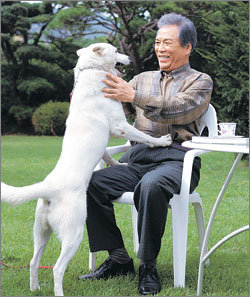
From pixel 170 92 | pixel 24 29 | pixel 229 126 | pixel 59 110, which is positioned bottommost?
pixel 59 110

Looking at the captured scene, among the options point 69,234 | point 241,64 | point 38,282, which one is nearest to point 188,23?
point 69,234

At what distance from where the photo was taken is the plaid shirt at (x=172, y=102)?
2.61m

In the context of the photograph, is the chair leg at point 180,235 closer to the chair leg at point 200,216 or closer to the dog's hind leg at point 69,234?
the chair leg at point 200,216

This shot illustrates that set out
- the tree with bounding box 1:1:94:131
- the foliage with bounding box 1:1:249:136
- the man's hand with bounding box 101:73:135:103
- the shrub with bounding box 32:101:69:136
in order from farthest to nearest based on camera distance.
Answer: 1. the tree with bounding box 1:1:94:131
2. the shrub with bounding box 32:101:69:136
3. the foliage with bounding box 1:1:249:136
4. the man's hand with bounding box 101:73:135:103

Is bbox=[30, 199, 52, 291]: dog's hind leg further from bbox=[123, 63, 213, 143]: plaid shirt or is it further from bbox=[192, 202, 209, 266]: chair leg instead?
bbox=[192, 202, 209, 266]: chair leg

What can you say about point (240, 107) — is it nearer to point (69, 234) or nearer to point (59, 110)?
point (69, 234)

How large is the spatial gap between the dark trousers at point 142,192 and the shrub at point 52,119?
1269cm

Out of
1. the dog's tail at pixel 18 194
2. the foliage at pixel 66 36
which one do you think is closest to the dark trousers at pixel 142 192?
the dog's tail at pixel 18 194

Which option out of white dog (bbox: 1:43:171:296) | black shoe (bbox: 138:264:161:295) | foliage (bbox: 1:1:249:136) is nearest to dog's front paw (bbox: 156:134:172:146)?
white dog (bbox: 1:43:171:296)

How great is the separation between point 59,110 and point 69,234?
13502mm

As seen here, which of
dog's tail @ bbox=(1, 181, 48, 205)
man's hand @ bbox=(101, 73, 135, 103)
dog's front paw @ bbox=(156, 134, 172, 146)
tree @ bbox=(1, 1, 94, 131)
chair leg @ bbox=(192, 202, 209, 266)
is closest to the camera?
dog's tail @ bbox=(1, 181, 48, 205)

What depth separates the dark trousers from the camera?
2418mm

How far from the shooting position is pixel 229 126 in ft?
8.76

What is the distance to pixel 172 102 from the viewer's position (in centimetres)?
261
